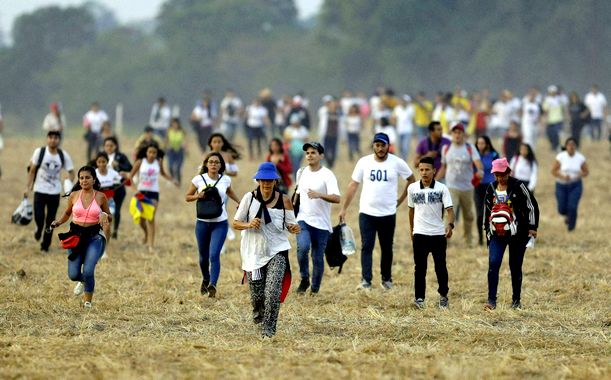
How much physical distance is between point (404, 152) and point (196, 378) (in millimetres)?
21500

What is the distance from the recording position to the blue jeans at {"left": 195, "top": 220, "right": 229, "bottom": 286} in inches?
532

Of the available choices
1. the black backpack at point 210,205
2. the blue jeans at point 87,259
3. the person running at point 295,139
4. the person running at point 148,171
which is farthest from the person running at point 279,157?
the person running at point 295,139

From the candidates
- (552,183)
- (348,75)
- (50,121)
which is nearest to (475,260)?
(552,183)

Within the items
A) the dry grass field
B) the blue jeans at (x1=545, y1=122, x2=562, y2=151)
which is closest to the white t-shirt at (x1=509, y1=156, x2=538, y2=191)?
the dry grass field

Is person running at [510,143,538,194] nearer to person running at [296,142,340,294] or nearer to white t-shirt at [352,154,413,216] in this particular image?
white t-shirt at [352,154,413,216]

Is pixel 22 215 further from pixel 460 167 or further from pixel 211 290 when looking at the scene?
pixel 460 167

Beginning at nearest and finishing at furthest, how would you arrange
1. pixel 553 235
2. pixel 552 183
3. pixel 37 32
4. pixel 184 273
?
pixel 184 273 → pixel 553 235 → pixel 552 183 → pixel 37 32

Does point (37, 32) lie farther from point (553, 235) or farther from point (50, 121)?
point (553, 235)

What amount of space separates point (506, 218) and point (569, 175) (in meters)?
8.07

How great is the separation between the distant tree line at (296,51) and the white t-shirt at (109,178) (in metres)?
57.9

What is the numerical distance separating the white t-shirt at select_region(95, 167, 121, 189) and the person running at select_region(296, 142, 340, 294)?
468 cm

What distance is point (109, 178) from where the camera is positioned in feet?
57.6

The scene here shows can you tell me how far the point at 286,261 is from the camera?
11.0m

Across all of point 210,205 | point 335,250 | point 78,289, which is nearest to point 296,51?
point 335,250
